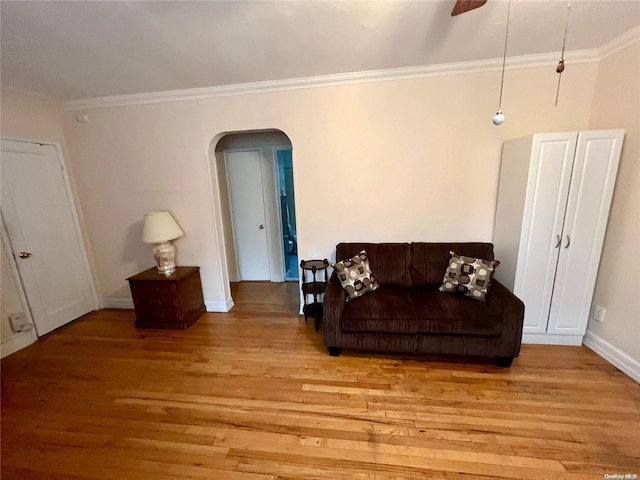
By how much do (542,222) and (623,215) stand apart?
0.55 m

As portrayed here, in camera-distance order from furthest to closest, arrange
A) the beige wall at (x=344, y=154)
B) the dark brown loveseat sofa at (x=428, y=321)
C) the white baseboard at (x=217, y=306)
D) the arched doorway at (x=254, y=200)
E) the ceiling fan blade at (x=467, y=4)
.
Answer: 1. the arched doorway at (x=254, y=200)
2. the white baseboard at (x=217, y=306)
3. the beige wall at (x=344, y=154)
4. the dark brown loveseat sofa at (x=428, y=321)
5. the ceiling fan blade at (x=467, y=4)

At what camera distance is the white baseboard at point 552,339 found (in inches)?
97.9

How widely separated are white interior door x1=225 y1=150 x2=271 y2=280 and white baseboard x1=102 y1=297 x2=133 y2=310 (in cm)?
159

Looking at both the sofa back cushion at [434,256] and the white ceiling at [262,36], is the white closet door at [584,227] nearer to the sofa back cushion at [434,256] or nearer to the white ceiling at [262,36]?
the sofa back cushion at [434,256]

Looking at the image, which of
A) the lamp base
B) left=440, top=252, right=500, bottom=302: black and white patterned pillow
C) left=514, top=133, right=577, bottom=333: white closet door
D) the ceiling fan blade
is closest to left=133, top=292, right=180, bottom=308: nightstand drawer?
the lamp base

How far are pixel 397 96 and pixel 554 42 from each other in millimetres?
1262

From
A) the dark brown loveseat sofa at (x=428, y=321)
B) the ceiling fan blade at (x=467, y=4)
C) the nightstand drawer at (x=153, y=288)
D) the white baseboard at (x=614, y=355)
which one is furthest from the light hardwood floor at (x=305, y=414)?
the ceiling fan blade at (x=467, y=4)

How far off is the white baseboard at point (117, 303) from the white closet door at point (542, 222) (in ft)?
15.1

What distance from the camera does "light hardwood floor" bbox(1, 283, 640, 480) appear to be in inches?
59.4

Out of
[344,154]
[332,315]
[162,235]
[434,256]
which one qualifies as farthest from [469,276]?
[162,235]

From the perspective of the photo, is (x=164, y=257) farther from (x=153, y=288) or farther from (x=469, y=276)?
(x=469, y=276)

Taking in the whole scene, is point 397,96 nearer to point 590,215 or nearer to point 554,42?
point 554,42

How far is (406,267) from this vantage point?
277cm

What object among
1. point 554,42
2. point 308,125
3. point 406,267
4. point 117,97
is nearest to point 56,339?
point 117,97
